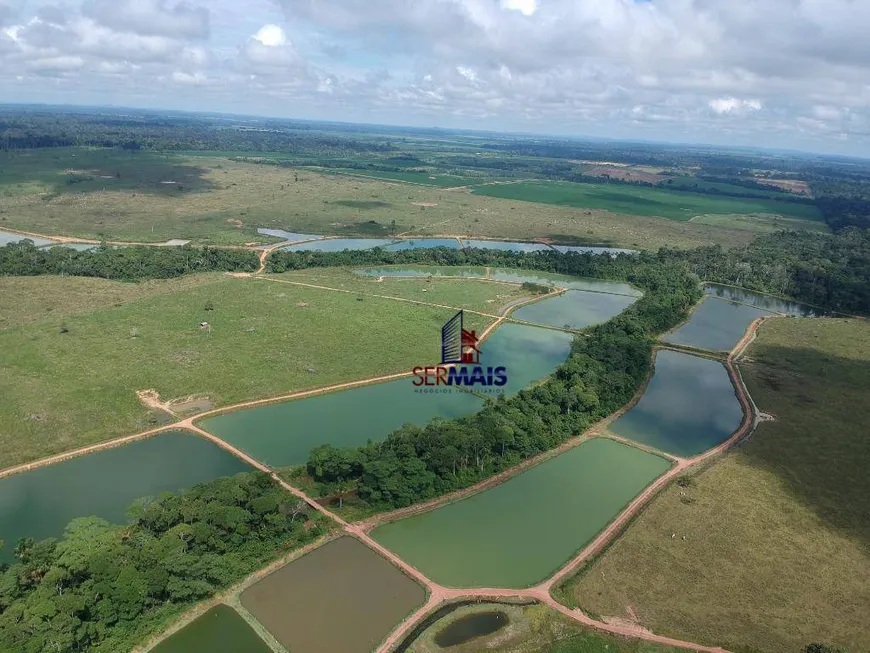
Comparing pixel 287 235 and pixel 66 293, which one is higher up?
pixel 287 235

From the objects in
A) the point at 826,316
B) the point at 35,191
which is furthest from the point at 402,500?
the point at 35,191

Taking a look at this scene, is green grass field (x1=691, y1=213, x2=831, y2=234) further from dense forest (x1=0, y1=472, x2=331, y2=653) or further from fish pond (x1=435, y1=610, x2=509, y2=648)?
dense forest (x1=0, y1=472, x2=331, y2=653)

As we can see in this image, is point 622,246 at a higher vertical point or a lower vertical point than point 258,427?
higher

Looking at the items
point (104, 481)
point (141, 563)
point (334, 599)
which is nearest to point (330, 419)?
point (104, 481)

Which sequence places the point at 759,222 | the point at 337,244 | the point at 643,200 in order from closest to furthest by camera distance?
1. the point at 337,244
2. the point at 759,222
3. the point at 643,200

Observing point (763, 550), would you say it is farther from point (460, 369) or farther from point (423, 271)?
point (423, 271)

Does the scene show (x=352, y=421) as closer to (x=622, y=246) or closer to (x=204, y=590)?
(x=204, y=590)

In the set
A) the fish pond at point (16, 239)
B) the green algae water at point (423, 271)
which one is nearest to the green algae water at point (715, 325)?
the green algae water at point (423, 271)
